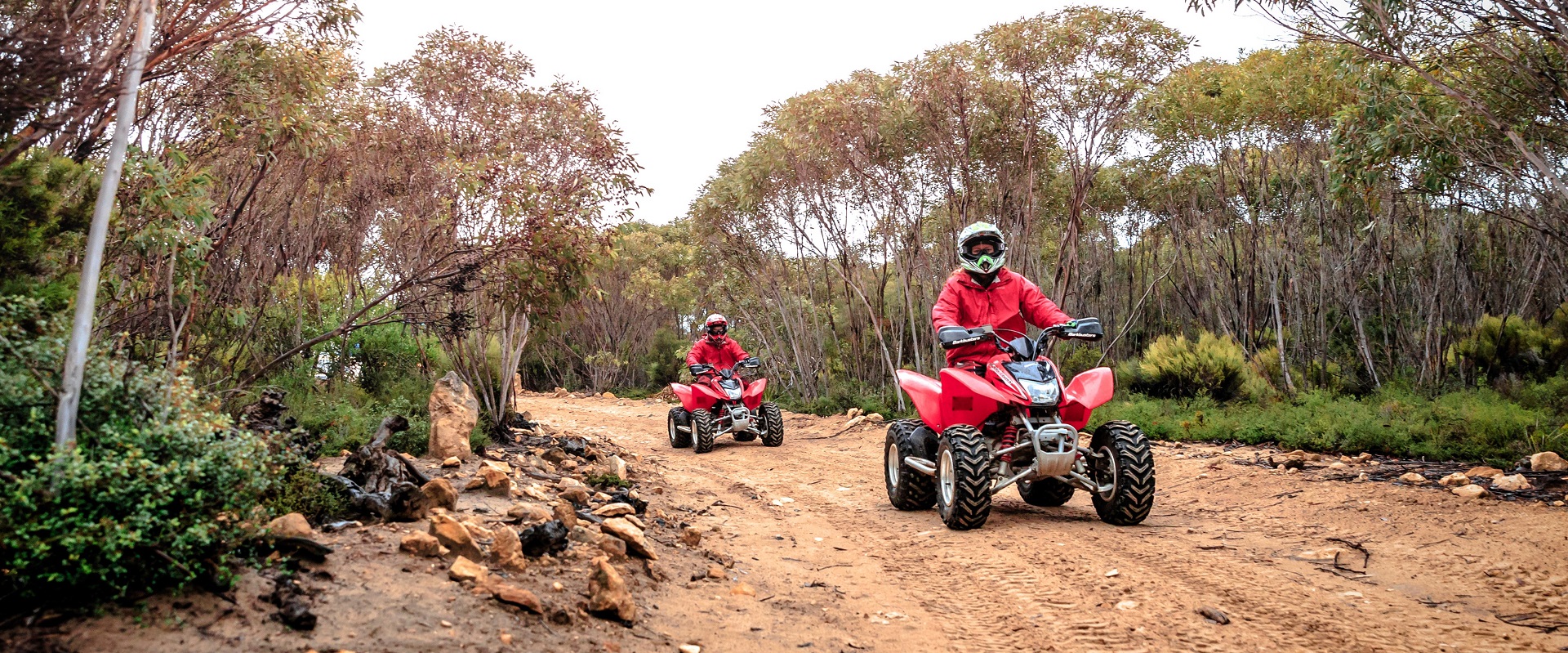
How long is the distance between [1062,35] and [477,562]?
11.2 m

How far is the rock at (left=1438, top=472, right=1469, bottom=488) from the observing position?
687cm

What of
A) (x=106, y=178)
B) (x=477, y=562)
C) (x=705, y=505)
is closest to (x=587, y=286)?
(x=705, y=505)

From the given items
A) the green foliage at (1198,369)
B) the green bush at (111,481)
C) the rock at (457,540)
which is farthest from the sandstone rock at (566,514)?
the green foliage at (1198,369)

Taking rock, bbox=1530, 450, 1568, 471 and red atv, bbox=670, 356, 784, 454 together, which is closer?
rock, bbox=1530, 450, 1568, 471

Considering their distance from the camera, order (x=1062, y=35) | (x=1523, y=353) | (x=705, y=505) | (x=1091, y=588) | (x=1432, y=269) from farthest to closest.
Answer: (x=1432, y=269) < (x=1062, y=35) < (x=1523, y=353) < (x=705, y=505) < (x=1091, y=588)

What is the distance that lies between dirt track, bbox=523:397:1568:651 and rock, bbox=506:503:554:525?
914mm

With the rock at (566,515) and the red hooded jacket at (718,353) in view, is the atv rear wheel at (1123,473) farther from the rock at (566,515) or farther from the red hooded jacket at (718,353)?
the red hooded jacket at (718,353)

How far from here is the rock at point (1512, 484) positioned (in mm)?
6539

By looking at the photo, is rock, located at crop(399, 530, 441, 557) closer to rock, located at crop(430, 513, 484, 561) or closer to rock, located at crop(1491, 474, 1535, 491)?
rock, located at crop(430, 513, 484, 561)

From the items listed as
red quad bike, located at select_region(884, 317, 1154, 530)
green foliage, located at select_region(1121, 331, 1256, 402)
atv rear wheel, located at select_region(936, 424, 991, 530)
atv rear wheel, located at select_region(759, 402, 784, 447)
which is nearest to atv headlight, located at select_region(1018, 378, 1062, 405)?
red quad bike, located at select_region(884, 317, 1154, 530)

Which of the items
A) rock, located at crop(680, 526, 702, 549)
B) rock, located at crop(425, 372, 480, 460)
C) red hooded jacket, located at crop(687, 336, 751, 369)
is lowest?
rock, located at crop(680, 526, 702, 549)

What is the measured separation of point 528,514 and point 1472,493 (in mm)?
6279

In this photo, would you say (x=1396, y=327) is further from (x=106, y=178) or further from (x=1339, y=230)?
(x=106, y=178)

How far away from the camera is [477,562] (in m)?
3.97
